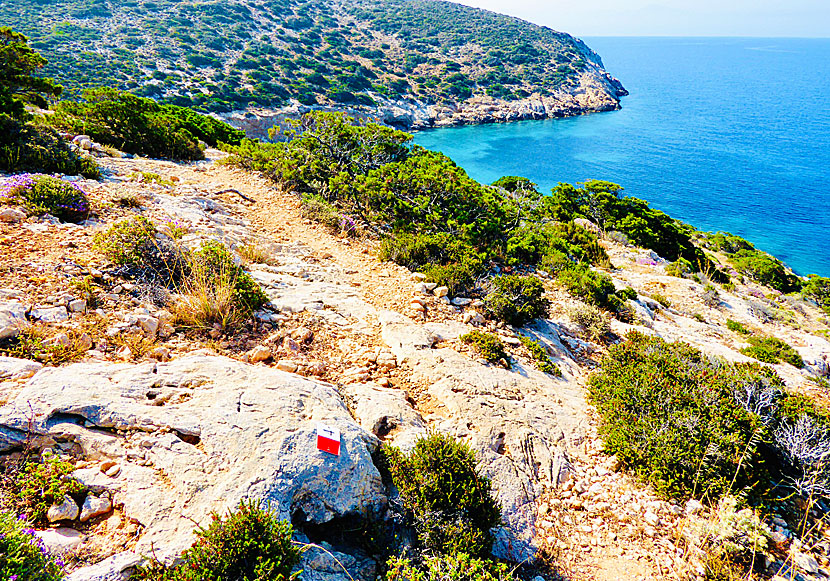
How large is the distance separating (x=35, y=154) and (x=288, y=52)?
3393 inches

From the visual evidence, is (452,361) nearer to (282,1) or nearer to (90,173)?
(90,173)

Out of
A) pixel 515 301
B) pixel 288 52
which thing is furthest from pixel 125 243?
pixel 288 52

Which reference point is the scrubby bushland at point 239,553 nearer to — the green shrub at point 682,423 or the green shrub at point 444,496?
the green shrub at point 444,496

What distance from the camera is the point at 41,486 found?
10.1 ft

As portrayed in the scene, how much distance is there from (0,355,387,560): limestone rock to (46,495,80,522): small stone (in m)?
0.28

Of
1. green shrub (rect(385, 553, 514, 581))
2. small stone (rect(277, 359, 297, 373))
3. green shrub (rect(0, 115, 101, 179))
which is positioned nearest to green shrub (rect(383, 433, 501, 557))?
green shrub (rect(385, 553, 514, 581))

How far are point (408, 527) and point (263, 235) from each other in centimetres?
847

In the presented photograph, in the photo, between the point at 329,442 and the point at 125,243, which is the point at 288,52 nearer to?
the point at 125,243

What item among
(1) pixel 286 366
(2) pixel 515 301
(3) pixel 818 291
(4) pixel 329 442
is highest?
(4) pixel 329 442

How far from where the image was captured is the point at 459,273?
962cm

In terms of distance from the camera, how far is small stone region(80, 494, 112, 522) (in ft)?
9.94

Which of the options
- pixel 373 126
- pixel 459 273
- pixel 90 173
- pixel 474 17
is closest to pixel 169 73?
pixel 373 126

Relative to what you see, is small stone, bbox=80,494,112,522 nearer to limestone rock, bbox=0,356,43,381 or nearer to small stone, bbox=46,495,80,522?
small stone, bbox=46,495,80,522

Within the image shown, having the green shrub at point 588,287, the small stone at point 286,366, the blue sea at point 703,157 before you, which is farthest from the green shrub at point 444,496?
the blue sea at point 703,157
